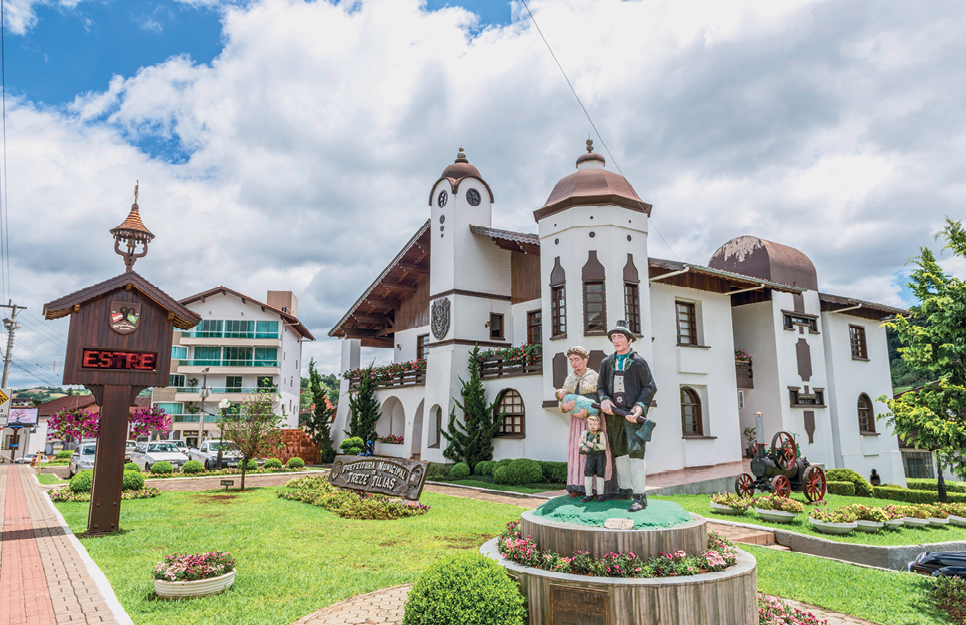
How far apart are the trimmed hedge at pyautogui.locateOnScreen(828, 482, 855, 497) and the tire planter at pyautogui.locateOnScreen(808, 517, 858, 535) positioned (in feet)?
27.3

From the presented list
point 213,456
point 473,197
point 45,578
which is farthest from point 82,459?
point 45,578

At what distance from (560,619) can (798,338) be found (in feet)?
75.7

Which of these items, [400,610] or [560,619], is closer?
[560,619]

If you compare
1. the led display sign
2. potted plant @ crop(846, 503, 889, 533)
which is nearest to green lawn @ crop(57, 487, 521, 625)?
the led display sign

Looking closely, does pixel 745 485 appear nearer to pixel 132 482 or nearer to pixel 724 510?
pixel 724 510

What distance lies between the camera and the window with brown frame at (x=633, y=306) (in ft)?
63.5

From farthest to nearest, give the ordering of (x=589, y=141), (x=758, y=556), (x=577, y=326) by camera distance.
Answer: (x=589, y=141) < (x=577, y=326) < (x=758, y=556)

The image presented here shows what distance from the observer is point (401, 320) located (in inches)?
1165

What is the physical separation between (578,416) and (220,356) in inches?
1878

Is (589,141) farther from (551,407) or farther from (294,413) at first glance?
(294,413)

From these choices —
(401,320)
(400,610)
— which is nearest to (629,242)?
(401,320)

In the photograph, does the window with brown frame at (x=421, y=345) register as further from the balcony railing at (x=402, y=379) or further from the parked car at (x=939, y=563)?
the parked car at (x=939, y=563)

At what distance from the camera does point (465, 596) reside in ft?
16.7

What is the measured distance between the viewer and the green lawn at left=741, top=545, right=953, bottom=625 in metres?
7.21
